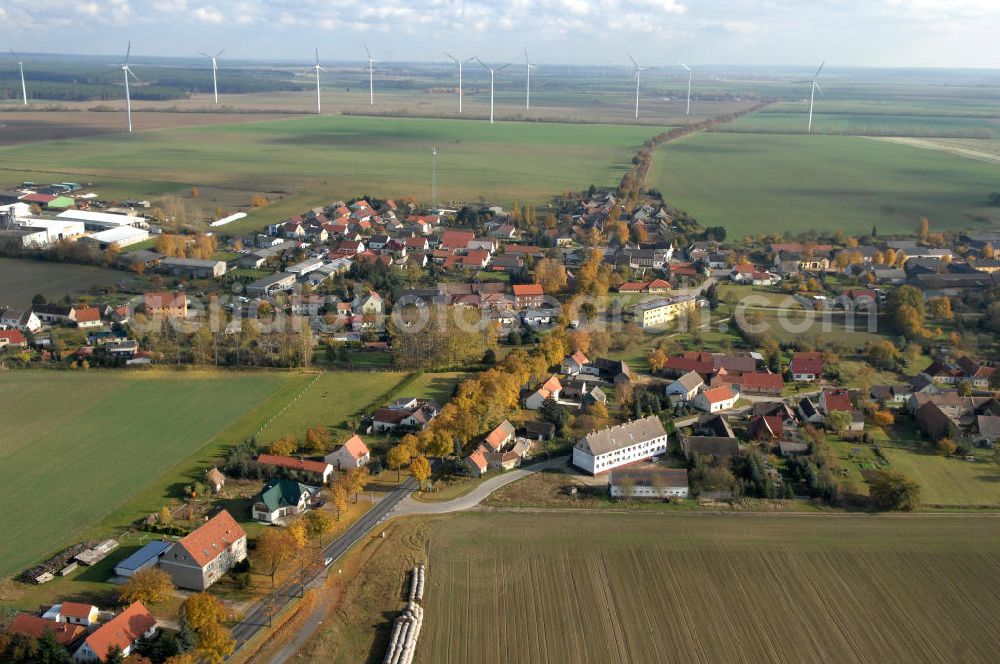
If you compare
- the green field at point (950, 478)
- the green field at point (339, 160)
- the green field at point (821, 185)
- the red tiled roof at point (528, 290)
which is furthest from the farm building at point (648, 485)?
the green field at point (339, 160)

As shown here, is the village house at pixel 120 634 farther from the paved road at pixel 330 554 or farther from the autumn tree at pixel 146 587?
the paved road at pixel 330 554

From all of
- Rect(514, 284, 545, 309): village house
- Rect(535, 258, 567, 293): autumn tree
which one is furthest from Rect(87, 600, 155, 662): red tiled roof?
Rect(535, 258, 567, 293): autumn tree

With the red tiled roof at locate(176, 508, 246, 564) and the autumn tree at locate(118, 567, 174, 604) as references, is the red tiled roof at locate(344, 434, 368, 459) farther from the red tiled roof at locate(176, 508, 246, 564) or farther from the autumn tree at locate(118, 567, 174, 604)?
the autumn tree at locate(118, 567, 174, 604)

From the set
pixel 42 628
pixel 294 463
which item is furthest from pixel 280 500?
pixel 42 628

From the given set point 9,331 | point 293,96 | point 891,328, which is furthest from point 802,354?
point 293,96

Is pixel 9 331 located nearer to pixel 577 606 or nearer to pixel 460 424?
pixel 460 424

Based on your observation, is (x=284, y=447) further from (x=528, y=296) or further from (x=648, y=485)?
(x=528, y=296)
